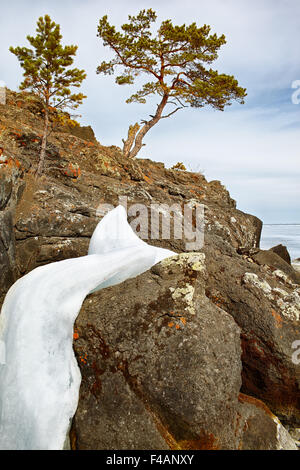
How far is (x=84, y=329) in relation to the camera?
2809 millimetres

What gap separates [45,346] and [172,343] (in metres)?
1.26

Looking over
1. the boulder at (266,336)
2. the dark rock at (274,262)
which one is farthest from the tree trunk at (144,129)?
the boulder at (266,336)

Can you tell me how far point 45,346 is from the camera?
2631 millimetres

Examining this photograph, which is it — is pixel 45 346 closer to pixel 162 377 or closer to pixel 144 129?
pixel 162 377

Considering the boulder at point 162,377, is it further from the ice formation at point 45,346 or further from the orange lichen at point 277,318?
the orange lichen at point 277,318

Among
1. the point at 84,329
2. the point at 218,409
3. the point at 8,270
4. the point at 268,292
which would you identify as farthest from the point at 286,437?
the point at 8,270

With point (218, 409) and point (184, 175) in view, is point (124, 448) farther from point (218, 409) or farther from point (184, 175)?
point (184, 175)

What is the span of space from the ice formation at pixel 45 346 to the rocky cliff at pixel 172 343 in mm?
138

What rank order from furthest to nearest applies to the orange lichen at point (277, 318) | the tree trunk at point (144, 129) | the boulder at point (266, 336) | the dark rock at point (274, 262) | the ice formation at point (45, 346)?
the tree trunk at point (144, 129) → the dark rock at point (274, 262) → the orange lichen at point (277, 318) → the boulder at point (266, 336) → the ice formation at point (45, 346)

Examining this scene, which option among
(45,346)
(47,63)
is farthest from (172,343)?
(47,63)

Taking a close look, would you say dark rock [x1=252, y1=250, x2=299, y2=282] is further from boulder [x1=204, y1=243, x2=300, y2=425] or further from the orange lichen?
the orange lichen

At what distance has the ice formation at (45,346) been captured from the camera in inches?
92.7

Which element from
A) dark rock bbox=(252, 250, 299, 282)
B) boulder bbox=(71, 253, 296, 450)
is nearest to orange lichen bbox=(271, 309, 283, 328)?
boulder bbox=(71, 253, 296, 450)

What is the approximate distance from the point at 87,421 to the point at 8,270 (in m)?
2.56
